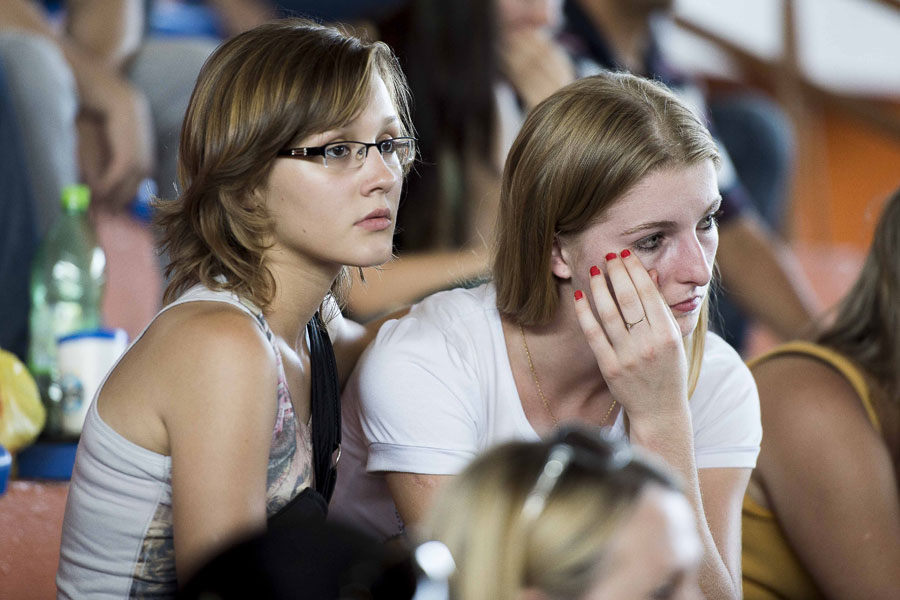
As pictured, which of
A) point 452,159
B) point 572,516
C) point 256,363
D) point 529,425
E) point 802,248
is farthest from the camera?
point 802,248

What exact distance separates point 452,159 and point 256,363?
48.5 inches

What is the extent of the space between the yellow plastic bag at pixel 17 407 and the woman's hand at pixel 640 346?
91 centimetres

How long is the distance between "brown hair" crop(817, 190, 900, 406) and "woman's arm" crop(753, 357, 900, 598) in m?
0.07

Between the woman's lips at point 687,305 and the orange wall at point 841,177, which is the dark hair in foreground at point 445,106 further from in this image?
the orange wall at point 841,177

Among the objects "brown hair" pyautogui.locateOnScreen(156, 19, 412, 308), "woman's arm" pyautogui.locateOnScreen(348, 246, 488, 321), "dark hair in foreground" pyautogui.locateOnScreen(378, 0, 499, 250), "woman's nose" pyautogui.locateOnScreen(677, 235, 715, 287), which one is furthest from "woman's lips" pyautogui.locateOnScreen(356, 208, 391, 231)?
"dark hair in foreground" pyautogui.locateOnScreen(378, 0, 499, 250)

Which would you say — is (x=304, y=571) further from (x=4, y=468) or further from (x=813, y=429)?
(x=813, y=429)

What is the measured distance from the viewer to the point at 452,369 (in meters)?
1.30

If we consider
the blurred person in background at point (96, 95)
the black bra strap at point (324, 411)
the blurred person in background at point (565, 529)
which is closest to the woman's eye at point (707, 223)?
the black bra strap at point (324, 411)

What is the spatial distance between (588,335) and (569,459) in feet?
1.67

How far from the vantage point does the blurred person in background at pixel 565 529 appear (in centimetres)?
70

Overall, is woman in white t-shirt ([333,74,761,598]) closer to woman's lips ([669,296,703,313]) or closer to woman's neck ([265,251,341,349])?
woman's lips ([669,296,703,313])

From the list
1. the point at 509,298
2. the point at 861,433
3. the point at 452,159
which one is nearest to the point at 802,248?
the point at 452,159

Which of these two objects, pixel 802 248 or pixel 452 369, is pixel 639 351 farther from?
pixel 802 248

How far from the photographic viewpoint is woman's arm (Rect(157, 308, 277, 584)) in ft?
3.44
